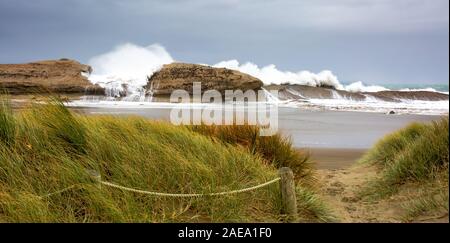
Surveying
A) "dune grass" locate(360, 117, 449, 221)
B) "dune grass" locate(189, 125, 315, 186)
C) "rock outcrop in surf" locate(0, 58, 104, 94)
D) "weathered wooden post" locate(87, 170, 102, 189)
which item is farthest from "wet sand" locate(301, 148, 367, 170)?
"rock outcrop in surf" locate(0, 58, 104, 94)

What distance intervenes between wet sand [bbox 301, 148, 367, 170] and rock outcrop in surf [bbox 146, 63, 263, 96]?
15.6 m

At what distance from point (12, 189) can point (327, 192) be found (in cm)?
431

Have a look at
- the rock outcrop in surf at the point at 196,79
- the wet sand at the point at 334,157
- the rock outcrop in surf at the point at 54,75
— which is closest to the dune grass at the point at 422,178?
the wet sand at the point at 334,157

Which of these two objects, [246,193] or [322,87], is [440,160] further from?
[322,87]

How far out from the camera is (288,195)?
15.6ft

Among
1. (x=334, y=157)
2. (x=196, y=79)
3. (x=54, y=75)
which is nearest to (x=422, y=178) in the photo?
(x=334, y=157)

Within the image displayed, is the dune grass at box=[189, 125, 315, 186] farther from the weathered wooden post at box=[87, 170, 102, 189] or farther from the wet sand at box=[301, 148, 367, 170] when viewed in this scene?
the weathered wooden post at box=[87, 170, 102, 189]

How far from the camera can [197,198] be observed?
4629mm

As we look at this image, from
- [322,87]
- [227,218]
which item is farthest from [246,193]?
[322,87]

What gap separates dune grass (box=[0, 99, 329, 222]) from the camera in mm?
4250

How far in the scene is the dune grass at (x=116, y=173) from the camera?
13.9 ft

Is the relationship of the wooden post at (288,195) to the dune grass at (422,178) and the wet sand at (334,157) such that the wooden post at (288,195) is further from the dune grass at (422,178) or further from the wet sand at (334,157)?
the wet sand at (334,157)

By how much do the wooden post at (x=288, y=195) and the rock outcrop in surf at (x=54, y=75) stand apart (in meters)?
18.4

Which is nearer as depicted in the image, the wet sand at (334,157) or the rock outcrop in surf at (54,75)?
the wet sand at (334,157)
